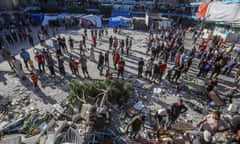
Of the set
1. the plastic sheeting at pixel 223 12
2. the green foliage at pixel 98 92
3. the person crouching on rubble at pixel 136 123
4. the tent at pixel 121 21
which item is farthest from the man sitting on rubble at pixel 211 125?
the tent at pixel 121 21

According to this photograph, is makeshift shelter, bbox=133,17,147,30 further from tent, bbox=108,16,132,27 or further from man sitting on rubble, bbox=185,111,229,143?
man sitting on rubble, bbox=185,111,229,143

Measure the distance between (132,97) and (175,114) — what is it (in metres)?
2.65

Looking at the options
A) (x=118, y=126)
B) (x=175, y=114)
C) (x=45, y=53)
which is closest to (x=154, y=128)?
(x=175, y=114)

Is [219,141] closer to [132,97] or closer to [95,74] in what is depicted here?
Result: [132,97]

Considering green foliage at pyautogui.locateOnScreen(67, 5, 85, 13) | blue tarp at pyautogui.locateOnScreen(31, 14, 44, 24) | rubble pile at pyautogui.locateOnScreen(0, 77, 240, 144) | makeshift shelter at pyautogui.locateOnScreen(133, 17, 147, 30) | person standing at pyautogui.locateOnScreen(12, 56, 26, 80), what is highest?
green foliage at pyautogui.locateOnScreen(67, 5, 85, 13)

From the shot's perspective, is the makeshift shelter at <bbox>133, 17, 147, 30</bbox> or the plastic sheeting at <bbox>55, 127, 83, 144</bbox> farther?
the makeshift shelter at <bbox>133, 17, 147, 30</bbox>

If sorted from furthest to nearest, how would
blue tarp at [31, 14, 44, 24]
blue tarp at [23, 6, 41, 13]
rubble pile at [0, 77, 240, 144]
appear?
blue tarp at [23, 6, 41, 13] → blue tarp at [31, 14, 44, 24] → rubble pile at [0, 77, 240, 144]

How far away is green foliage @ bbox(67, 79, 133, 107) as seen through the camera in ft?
21.2

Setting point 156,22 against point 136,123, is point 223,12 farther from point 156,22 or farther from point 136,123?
point 136,123

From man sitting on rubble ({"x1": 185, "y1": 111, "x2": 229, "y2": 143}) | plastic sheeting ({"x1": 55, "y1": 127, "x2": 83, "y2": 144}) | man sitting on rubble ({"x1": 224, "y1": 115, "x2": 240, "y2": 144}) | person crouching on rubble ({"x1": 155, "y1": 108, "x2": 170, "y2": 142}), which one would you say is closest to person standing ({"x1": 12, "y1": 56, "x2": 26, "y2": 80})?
plastic sheeting ({"x1": 55, "y1": 127, "x2": 83, "y2": 144})

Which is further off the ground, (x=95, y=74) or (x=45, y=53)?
(x=45, y=53)

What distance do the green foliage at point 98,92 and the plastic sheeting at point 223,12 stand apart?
51.5 ft

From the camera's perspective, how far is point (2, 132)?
5383 mm

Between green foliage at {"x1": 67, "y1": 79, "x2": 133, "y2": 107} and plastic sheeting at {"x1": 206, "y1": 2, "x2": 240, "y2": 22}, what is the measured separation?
1570 centimetres
